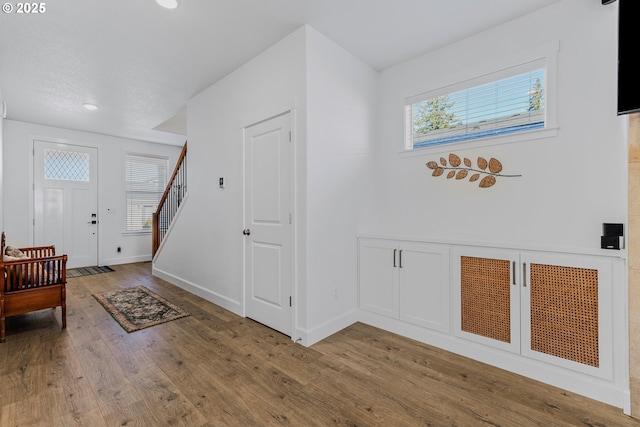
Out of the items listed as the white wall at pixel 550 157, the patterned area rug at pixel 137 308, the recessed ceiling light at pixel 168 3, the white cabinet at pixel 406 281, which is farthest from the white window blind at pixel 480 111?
the patterned area rug at pixel 137 308

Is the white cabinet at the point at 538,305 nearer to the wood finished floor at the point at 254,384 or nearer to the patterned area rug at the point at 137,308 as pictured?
the wood finished floor at the point at 254,384

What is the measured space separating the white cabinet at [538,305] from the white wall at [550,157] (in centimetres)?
19

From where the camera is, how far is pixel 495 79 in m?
2.63

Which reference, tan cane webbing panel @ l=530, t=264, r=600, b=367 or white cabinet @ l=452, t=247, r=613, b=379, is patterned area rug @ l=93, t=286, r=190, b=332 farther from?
tan cane webbing panel @ l=530, t=264, r=600, b=367

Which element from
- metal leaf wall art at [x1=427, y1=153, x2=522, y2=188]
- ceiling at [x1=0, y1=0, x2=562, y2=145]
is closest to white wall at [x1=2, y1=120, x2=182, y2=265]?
ceiling at [x1=0, y1=0, x2=562, y2=145]

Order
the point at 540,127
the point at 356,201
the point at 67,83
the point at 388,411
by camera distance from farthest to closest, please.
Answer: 1. the point at 67,83
2. the point at 356,201
3. the point at 540,127
4. the point at 388,411

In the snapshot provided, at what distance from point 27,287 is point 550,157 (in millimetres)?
4725

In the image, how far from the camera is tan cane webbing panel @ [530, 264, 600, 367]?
1888mm

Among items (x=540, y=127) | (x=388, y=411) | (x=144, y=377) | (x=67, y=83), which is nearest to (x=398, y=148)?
(x=540, y=127)

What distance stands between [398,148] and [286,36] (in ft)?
5.15

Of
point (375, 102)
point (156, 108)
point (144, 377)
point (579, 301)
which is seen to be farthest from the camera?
point (156, 108)

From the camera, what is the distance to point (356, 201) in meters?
3.14

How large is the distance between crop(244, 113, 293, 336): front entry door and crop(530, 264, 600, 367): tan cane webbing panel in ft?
6.28

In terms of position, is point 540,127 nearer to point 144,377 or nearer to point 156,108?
point 144,377
